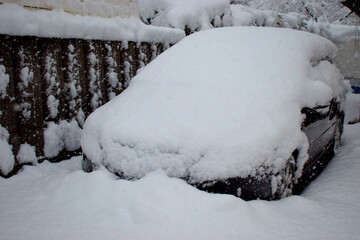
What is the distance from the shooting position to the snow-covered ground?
221cm

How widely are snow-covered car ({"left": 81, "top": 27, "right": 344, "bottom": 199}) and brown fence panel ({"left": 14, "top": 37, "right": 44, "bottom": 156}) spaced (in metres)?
1.24

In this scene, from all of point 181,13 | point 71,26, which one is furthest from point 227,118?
point 181,13

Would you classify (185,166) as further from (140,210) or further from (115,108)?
(115,108)

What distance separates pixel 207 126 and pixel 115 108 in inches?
40.8

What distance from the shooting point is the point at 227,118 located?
8.62ft

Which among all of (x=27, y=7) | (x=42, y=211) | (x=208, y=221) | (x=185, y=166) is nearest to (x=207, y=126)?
(x=185, y=166)

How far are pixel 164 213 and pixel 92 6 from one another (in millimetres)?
3951

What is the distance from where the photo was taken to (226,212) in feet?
7.63

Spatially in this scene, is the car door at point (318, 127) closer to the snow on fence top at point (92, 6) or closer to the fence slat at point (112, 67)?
the fence slat at point (112, 67)

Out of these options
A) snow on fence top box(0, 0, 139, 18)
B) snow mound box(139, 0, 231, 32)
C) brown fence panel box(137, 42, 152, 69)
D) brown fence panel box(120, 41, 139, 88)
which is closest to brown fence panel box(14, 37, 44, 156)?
snow on fence top box(0, 0, 139, 18)

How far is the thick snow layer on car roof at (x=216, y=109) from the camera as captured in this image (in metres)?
2.49

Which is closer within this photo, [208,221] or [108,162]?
[208,221]

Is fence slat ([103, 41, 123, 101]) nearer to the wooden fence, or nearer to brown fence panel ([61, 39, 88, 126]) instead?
the wooden fence

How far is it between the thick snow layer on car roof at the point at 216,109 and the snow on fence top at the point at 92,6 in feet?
6.52
